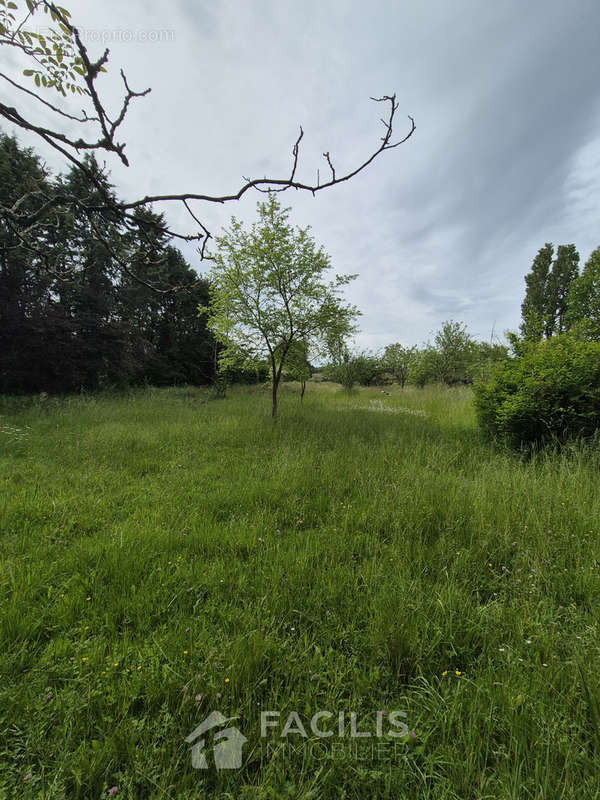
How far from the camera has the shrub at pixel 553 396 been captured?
4.31 metres

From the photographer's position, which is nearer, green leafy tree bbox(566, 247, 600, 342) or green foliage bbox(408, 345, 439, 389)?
green leafy tree bbox(566, 247, 600, 342)

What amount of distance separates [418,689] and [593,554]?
6.31 feet

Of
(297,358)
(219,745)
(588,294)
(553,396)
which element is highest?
(588,294)

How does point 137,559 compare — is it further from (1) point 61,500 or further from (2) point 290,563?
(1) point 61,500

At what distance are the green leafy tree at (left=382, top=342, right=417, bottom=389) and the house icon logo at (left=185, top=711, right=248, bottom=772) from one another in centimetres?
2690

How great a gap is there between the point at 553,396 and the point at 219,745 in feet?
19.4

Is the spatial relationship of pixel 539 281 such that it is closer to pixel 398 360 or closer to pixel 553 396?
pixel 398 360

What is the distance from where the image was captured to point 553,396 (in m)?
4.43

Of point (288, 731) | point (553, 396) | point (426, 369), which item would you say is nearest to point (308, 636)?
point (288, 731)

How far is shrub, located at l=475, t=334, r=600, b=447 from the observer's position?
14.1 ft

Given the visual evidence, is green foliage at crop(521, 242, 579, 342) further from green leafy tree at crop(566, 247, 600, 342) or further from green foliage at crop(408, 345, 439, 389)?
green foliage at crop(408, 345, 439, 389)

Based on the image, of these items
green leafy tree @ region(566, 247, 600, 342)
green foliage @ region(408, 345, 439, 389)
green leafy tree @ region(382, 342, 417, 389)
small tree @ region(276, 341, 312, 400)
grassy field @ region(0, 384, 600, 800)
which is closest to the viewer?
grassy field @ region(0, 384, 600, 800)

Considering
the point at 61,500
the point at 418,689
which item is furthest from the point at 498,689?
the point at 61,500

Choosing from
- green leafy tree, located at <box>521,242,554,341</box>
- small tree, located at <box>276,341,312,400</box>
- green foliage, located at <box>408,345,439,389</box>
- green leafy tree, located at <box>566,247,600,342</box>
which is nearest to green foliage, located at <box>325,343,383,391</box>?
green foliage, located at <box>408,345,439,389</box>
